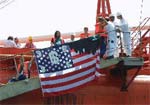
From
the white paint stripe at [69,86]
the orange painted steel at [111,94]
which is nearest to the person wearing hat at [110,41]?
the white paint stripe at [69,86]

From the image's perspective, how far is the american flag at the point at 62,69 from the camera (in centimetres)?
1208

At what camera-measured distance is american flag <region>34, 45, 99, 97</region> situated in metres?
12.1

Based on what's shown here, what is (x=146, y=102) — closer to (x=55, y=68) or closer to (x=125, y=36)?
(x=125, y=36)

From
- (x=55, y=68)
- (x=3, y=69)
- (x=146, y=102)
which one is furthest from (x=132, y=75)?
(x=3, y=69)

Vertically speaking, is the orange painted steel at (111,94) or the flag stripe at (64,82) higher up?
the flag stripe at (64,82)

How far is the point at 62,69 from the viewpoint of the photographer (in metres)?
12.2

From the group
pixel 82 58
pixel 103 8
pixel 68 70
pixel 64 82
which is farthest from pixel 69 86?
pixel 103 8

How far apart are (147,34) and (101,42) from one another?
3.42 m

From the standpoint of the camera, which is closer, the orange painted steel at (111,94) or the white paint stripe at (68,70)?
the white paint stripe at (68,70)

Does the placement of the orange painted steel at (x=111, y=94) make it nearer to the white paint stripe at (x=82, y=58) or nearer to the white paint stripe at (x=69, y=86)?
the white paint stripe at (x=69, y=86)

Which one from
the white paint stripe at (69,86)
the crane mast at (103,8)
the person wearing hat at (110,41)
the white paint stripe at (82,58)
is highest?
the crane mast at (103,8)

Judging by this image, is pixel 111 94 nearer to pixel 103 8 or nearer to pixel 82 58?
pixel 82 58

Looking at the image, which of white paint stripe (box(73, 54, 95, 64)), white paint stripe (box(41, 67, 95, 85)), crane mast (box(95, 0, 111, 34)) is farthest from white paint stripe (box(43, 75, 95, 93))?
crane mast (box(95, 0, 111, 34))

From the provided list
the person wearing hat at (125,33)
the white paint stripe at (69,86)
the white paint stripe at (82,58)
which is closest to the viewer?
the white paint stripe at (69,86)
